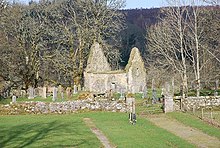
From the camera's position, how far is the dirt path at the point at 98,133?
1850cm

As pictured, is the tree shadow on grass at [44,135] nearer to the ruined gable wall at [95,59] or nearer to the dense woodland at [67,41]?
the ruined gable wall at [95,59]

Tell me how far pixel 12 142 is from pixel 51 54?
34900 mm

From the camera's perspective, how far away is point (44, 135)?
68.6 ft

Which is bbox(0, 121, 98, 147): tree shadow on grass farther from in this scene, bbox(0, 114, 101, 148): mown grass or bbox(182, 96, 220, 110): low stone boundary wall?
bbox(182, 96, 220, 110): low stone boundary wall

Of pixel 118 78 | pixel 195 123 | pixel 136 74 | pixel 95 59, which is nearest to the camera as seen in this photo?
pixel 195 123

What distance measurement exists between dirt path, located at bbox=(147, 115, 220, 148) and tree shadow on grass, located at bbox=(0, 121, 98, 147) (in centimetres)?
414

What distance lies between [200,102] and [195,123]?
24.6ft

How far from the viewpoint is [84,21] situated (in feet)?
169

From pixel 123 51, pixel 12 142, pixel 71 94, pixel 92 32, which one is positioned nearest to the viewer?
pixel 12 142

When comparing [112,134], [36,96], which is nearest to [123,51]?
[36,96]

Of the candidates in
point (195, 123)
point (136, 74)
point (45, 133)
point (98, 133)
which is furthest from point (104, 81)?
point (45, 133)

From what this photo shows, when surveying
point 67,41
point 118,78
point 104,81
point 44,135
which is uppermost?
point 67,41

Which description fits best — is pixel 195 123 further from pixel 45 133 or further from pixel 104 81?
pixel 104 81

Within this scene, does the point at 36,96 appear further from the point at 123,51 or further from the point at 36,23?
the point at 123,51
